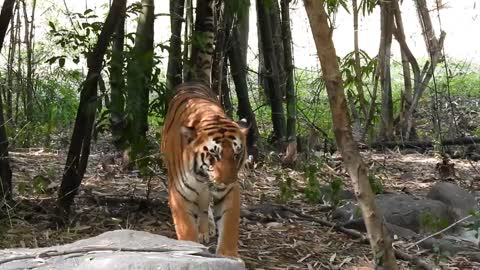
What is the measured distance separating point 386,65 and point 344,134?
207 inches

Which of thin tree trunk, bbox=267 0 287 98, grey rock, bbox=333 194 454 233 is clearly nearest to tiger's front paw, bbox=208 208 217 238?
grey rock, bbox=333 194 454 233

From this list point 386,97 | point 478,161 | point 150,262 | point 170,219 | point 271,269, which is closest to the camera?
point 150,262

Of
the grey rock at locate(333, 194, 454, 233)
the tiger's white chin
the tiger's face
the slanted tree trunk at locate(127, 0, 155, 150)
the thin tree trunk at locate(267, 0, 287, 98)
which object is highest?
the thin tree trunk at locate(267, 0, 287, 98)

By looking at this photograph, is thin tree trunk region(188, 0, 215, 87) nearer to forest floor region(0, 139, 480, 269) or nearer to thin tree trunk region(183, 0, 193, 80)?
thin tree trunk region(183, 0, 193, 80)

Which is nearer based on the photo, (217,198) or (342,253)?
(217,198)

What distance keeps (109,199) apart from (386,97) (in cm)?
420

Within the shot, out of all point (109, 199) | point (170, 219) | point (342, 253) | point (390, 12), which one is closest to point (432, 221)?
point (342, 253)

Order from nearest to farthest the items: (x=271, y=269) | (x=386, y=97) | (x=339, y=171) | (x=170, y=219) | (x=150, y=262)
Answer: (x=150, y=262)
(x=271, y=269)
(x=170, y=219)
(x=339, y=171)
(x=386, y=97)

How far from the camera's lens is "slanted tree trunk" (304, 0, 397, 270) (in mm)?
3371

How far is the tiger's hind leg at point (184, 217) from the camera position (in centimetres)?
435

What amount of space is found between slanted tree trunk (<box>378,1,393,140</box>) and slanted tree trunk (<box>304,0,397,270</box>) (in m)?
4.99

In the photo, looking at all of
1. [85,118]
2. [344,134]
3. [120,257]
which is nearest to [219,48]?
[85,118]

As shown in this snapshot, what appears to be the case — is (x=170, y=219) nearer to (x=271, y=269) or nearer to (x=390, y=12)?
(x=271, y=269)

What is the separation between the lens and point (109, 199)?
17.3ft
